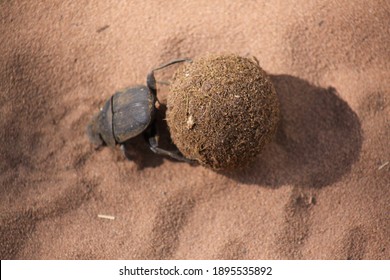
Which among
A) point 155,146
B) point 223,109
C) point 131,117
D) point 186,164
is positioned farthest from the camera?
point 186,164

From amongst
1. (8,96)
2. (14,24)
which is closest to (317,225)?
(8,96)

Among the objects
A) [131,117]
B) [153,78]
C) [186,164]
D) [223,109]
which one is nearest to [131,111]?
[131,117]

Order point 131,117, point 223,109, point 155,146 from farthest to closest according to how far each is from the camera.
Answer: point 155,146, point 131,117, point 223,109

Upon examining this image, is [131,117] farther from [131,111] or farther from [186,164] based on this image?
Result: [186,164]

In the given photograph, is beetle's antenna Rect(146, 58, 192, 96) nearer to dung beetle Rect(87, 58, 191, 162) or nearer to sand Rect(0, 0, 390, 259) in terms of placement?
dung beetle Rect(87, 58, 191, 162)

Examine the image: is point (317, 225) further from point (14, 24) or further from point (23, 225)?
point (14, 24)

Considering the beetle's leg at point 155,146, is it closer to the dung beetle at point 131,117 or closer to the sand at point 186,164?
the dung beetle at point 131,117
